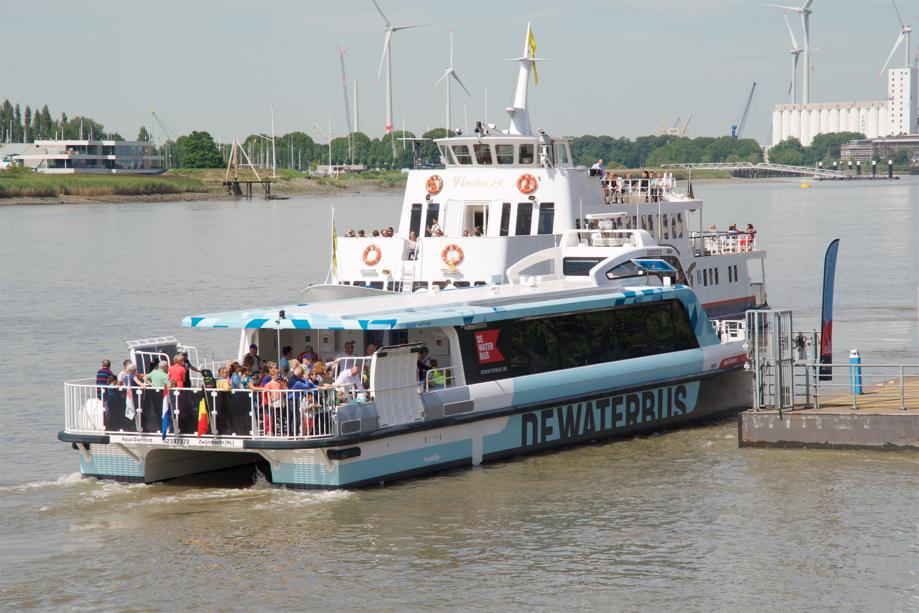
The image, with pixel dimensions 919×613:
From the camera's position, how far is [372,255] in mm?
29781

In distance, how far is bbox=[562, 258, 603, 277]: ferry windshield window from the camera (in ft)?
87.8

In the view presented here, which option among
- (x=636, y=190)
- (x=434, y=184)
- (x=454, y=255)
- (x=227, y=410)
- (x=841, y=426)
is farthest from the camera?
(x=636, y=190)

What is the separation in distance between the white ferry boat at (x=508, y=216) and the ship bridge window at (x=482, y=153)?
0.08ft

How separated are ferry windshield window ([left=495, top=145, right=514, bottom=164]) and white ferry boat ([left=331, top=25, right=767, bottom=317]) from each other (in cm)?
2

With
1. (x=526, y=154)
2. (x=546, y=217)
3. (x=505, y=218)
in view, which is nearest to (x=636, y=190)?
(x=526, y=154)

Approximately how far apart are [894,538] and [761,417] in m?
4.85

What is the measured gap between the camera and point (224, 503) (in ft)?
62.8

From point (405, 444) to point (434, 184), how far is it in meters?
12.6

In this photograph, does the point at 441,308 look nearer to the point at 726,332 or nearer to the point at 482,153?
the point at 726,332

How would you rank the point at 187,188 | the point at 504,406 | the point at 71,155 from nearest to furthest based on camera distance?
1. the point at 504,406
2. the point at 187,188
3. the point at 71,155

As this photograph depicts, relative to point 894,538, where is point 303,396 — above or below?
above

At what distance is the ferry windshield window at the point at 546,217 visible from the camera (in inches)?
1204

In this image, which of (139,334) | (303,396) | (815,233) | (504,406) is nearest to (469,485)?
(504,406)

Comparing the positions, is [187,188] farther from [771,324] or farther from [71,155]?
[771,324]
